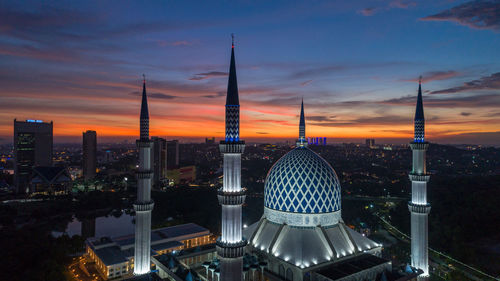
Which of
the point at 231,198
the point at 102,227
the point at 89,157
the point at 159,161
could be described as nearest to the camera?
the point at 231,198

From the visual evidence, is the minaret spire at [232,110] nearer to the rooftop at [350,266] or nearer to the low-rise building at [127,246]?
the rooftop at [350,266]

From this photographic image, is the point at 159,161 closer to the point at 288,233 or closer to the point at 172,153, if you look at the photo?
the point at 172,153

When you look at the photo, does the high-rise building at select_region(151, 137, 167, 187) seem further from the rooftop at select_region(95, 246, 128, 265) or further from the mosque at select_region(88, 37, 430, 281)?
the mosque at select_region(88, 37, 430, 281)

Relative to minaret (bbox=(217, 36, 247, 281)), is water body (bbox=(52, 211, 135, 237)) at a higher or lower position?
lower

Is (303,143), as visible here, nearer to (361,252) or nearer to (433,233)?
(361,252)

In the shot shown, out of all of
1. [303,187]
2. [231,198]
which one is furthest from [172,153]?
[231,198]

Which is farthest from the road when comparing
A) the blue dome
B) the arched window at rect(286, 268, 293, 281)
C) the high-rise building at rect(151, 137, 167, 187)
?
the high-rise building at rect(151, 137, 167, 187)
